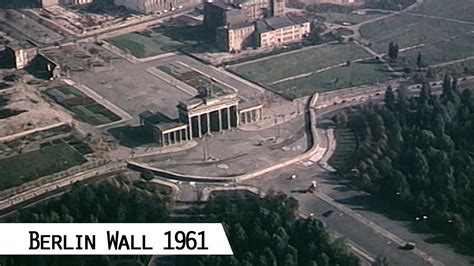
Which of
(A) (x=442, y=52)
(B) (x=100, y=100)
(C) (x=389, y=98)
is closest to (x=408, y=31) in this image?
(A) (x=442, y=52)

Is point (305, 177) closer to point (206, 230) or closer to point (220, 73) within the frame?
point (220, 73)

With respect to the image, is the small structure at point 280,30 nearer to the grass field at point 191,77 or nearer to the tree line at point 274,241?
the grass field at point 191,77

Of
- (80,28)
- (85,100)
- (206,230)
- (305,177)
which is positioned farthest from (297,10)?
(206,230)

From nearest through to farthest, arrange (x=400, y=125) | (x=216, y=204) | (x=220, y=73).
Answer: (x=216, y=204) < (x=400, y=125) < (x=220, y=73)

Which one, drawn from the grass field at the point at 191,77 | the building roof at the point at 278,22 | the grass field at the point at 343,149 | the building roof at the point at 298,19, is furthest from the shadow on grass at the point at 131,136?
the building roof at the point at 298,19

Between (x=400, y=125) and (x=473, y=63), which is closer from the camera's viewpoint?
(x=400, y=125)

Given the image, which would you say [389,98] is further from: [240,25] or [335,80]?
[240,25]

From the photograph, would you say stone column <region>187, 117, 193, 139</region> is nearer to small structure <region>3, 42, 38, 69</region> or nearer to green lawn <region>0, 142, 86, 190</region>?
green lawn <region>0, 142, 86, 190</region>
